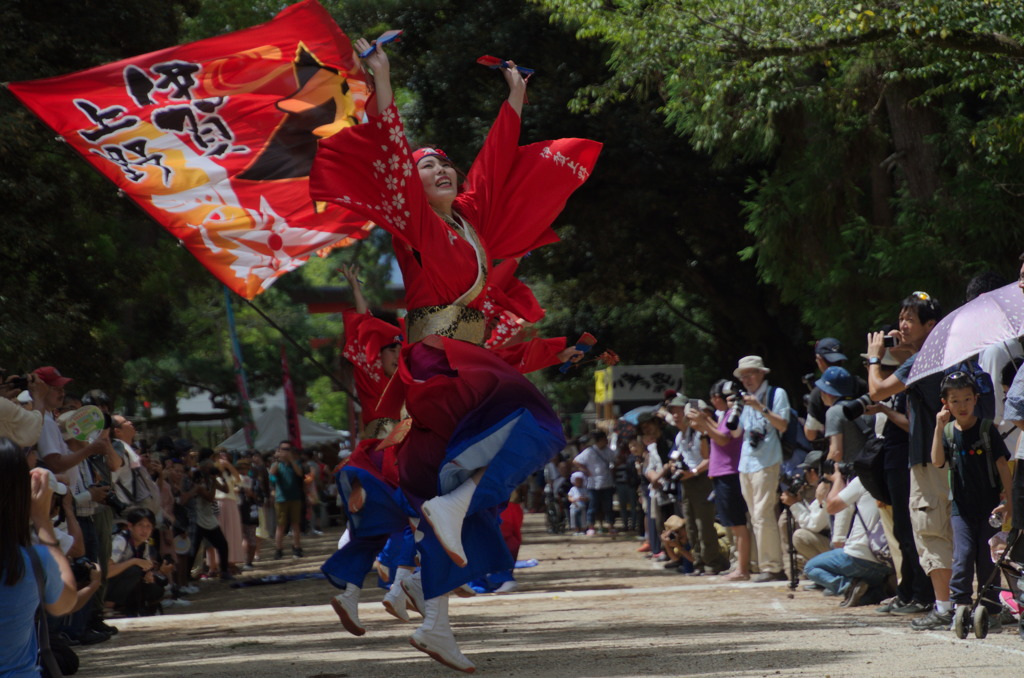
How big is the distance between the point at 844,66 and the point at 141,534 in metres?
7.77

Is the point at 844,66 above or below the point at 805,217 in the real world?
above

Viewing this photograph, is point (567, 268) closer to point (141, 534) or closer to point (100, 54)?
point (100, 54)

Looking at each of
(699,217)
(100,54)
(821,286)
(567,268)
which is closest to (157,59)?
(100,54)

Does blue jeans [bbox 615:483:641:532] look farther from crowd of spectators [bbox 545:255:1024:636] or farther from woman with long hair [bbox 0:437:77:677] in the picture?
woman with long hair [bbox 0:437:77:677]

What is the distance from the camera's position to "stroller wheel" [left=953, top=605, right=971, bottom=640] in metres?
5.81

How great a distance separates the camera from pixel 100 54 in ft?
44.6

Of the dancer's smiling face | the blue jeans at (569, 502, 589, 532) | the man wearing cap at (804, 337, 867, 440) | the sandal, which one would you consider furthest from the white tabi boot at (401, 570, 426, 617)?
the blue jeans at (569, 502, 589, 532)

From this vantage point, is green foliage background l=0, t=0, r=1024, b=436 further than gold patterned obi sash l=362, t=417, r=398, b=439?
Yes

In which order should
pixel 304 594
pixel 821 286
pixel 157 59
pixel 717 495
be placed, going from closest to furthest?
pixel 157 59
pixel 717 495
pixel 304 594
pixel 821 286

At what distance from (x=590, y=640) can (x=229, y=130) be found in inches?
143

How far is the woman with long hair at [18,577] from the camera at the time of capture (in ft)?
11.3

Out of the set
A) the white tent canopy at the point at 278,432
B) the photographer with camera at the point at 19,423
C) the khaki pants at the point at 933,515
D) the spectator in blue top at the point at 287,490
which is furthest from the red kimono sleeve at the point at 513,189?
the white tent canopy at the point at 278,432

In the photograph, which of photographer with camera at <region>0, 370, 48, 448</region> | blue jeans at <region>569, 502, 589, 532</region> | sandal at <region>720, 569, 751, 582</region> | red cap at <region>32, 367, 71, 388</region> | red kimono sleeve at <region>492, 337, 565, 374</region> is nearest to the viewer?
photographer with camera at <region>0, 370, 48, 448</region>

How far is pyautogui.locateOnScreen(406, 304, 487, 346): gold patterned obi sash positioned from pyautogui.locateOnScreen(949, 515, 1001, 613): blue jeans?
8.39ft
